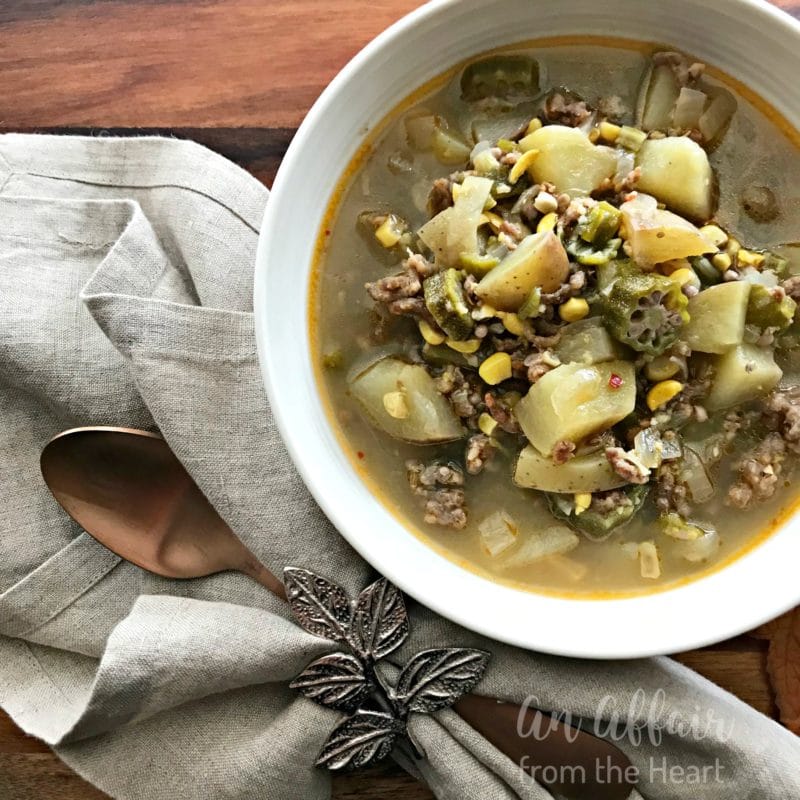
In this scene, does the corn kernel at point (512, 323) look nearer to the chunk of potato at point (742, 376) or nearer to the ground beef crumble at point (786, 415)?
the chunk of potato at point (742, 376)

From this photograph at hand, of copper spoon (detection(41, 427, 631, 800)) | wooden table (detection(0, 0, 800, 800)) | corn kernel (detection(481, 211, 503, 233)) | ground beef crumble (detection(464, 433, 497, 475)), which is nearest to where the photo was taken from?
corn kernel (detection(481, 211, 503, 233))

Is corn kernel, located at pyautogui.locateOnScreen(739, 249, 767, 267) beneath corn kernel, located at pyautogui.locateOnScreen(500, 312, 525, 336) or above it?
above

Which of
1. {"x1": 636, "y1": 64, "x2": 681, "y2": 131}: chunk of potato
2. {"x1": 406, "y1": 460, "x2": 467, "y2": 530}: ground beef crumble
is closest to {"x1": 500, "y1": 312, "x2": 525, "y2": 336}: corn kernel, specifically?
{"x1": 406, "y1": 460, "x2": 467, "y2": 530}: ground beef crumble

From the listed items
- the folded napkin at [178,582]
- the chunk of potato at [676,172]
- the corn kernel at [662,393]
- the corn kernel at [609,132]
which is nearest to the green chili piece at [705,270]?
the chunk of potato at [676,172]

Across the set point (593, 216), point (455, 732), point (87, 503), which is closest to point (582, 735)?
point (455, 732)

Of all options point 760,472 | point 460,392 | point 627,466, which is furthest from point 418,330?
point 760,472

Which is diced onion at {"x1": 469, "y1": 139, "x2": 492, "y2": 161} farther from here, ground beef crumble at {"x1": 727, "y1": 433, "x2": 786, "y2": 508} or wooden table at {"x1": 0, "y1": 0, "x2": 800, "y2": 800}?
ground beef crumble at {"x1": 727, "y1": 433, "x2": 786, "y2": 508}

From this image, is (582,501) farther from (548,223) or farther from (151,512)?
(151,512)
